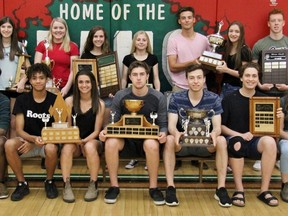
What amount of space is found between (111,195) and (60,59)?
1622 mm

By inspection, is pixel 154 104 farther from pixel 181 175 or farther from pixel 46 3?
pixel 46 3

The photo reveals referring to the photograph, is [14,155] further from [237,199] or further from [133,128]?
[237,199]

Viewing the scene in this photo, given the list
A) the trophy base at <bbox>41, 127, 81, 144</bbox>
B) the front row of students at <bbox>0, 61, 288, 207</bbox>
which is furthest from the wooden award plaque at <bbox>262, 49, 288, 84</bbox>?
the trophy base at <bbox>41, 127, 81, 144</bbox>

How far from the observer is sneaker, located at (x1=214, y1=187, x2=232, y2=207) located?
3.46 m

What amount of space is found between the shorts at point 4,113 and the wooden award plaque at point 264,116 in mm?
2048

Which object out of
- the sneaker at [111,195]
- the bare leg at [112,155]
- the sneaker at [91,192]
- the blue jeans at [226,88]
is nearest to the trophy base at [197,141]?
the bare leg at [112,155]

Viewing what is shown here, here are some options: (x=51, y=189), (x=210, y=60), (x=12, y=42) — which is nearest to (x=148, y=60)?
(x=210, y=60)

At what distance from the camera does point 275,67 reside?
432 centimetres

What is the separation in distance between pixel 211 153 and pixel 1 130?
1.76 metres

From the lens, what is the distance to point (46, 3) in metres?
4.86

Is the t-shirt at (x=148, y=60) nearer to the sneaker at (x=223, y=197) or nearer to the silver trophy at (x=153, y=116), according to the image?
the silver trophy at (x=153, y=116)

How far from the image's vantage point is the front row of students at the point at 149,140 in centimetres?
357

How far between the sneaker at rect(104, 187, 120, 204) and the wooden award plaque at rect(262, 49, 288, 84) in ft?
5.90

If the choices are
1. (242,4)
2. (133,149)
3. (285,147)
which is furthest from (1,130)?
(242,4)
